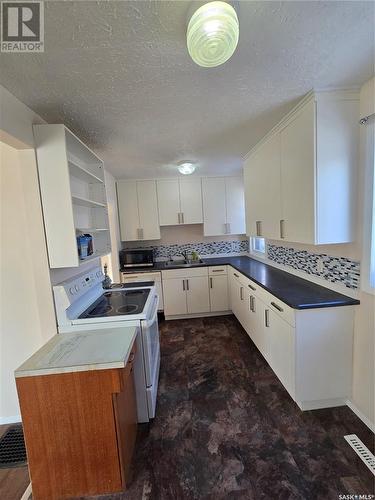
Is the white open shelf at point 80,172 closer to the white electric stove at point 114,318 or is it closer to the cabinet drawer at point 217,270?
the white electric stove at point 114,318

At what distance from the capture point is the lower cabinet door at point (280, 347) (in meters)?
1.85

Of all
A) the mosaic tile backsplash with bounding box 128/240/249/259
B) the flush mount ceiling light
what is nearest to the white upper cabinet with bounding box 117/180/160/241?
the mosaic tile backsplash with bounding box 128/240/249/259

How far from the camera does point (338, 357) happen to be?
70.7 inches

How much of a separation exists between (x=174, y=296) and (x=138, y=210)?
1.56 meters

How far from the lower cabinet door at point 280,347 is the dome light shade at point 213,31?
180cm

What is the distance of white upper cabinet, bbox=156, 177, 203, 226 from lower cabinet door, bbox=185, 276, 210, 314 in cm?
104

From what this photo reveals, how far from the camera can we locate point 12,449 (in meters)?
1.63

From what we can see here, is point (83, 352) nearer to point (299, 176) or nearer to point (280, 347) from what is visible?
Result: point (280, 347)

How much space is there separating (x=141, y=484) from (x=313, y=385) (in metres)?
1.36

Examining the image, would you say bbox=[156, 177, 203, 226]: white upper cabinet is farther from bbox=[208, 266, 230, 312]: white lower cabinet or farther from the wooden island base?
the wooden island base

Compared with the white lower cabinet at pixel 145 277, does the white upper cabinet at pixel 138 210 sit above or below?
above

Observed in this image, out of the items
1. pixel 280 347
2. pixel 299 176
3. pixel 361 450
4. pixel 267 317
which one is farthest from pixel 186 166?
pixel 361 450

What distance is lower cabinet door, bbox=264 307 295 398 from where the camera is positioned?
1.85 meters

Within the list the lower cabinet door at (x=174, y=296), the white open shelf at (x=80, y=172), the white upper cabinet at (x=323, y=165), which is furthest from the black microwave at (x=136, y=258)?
the white upper cabinet at (x=323, y=165)
